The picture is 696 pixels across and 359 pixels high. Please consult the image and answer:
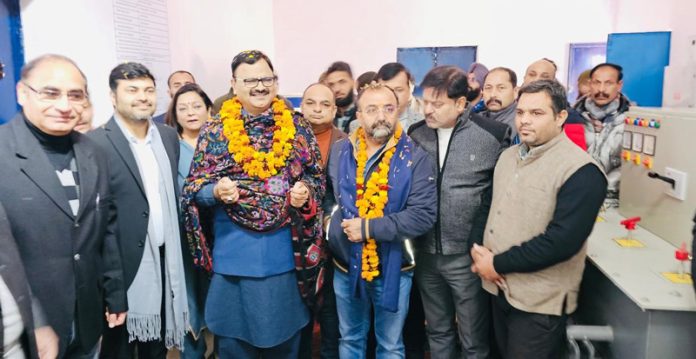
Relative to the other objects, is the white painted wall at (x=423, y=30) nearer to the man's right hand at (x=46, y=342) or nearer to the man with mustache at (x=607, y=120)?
the man with mustache at (x=607, y=120)

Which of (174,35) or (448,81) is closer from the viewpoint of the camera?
(448,81)

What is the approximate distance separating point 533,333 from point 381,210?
75 cm

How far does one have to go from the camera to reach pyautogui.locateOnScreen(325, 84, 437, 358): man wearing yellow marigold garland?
6.48 feet

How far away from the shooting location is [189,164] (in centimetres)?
239

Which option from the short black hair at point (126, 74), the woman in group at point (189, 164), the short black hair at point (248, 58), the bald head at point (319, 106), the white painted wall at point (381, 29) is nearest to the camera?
the short black hair at point (248, 58)

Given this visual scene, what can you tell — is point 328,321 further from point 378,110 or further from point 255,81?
point 255,81

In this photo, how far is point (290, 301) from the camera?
81.4 inches

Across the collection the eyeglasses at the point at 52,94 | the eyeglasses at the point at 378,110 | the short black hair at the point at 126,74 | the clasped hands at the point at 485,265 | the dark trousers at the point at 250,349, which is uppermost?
the short black hair at the point at 126,74

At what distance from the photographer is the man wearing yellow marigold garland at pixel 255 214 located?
1970mm

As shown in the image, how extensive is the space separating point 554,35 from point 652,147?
14.8 ft

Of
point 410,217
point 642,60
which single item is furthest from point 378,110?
point 642,60

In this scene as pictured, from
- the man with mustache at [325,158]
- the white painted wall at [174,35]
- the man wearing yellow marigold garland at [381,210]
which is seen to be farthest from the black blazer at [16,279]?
the white painted wall at [174,35]

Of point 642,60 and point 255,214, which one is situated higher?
point 642,60

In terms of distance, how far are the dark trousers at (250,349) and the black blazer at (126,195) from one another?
49 cm
